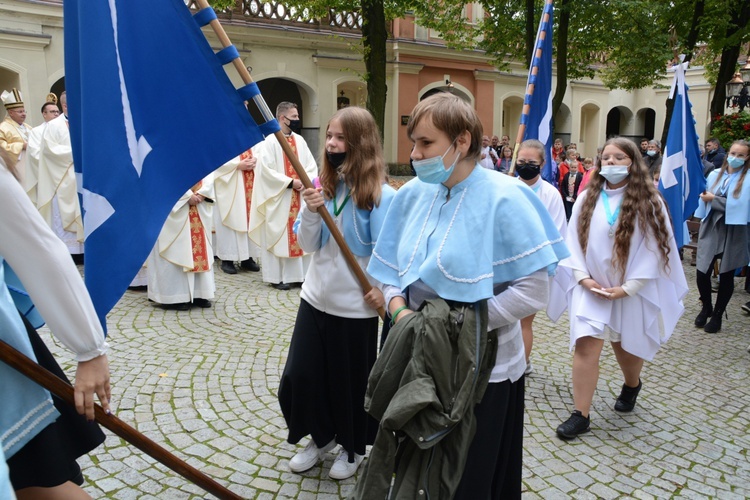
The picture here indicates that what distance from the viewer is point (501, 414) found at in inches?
89.7

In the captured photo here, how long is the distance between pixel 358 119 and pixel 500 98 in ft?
73.5

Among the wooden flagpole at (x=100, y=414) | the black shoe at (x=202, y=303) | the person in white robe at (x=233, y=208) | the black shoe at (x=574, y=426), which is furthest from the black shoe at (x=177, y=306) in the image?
the wooden flagpole at (x=100, y=414)

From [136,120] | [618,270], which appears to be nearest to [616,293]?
[618,270]

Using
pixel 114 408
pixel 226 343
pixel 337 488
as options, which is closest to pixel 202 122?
pixel 337 488

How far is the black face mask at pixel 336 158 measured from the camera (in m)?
3.08

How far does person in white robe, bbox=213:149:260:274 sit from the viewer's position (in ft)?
26.7

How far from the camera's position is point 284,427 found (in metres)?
3.84

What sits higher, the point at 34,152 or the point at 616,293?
the point at 34,152

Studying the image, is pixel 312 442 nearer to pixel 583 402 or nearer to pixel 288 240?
pixel 583 402

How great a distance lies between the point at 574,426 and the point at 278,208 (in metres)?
4.84

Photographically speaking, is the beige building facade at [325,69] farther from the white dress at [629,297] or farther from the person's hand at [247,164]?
the white dress at [629,297]

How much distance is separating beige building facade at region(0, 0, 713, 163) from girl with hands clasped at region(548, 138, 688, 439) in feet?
40.6

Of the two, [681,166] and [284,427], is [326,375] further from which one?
[681,166]

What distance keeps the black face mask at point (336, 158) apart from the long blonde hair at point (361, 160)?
2cm
